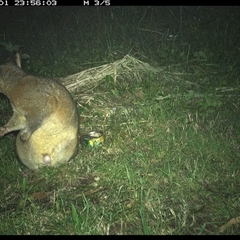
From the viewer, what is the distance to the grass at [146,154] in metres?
3.10

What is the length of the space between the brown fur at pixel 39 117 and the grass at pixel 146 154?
0.70ft

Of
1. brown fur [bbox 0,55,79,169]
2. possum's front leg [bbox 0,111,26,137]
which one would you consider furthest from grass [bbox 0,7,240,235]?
possum's front leg [bbox 0,111,26,137]

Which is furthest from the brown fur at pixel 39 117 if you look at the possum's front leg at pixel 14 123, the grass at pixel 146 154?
the grass at pixel 146 154

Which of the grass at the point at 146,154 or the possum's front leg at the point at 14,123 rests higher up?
the possum's front leg at the point at 14,123

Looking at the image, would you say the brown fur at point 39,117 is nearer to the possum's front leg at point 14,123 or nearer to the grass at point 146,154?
the possum's front leg at point 14,123

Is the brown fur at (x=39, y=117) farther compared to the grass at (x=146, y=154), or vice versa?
the brown fur at (x=39, y=117)

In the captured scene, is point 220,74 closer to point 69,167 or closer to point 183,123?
point 183,123

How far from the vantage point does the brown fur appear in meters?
3.38

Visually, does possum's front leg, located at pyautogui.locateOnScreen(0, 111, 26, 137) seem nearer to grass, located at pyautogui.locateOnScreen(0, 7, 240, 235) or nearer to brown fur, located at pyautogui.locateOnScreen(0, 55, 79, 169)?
brown fur, located at pyautogui.locateOnScreen(0, 55, 79, 169)

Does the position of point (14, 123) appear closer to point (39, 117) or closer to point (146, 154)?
point (39, 117)

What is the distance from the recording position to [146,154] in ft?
12.8

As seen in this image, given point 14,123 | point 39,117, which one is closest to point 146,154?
point 39,117

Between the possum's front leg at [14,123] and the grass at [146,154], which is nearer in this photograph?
the grass at [146,154]

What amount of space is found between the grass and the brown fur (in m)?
0.21
